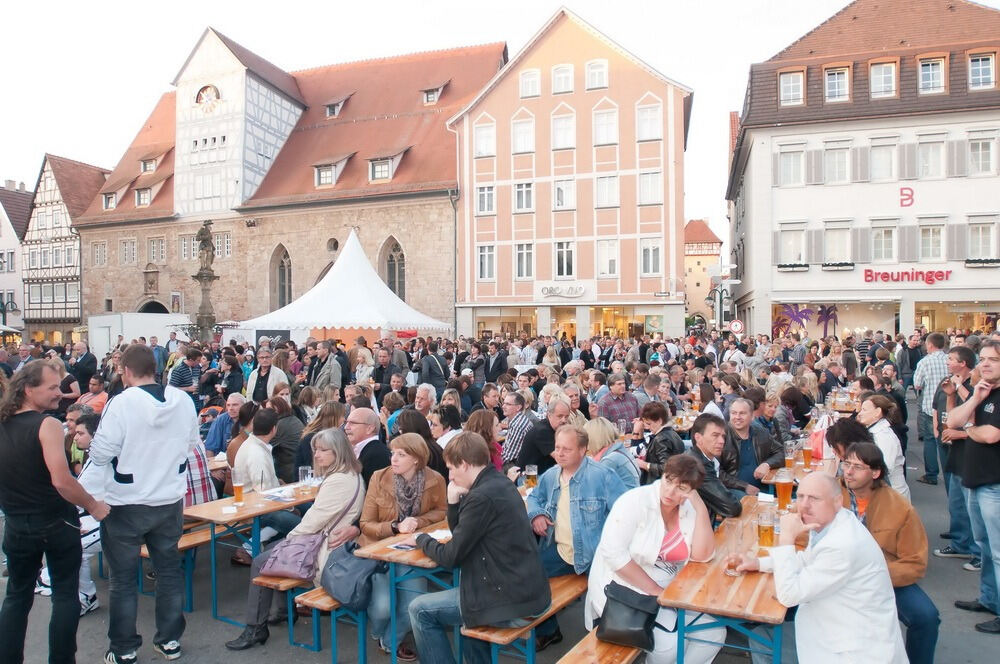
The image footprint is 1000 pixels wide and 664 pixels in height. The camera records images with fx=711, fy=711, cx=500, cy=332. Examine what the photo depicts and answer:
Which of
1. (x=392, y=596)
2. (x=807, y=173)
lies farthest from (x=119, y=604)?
(x=807, y=173)

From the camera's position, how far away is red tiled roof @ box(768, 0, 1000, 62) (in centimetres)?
2550

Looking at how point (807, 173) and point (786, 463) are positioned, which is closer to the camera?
point (786, 463)

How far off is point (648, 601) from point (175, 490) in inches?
125

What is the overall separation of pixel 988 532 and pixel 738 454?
1.76 metres

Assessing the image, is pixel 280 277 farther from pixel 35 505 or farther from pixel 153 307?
pixel 35 505

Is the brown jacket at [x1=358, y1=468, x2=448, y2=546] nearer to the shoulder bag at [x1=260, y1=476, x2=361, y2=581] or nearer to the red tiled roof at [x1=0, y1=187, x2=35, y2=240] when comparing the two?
the shoulder bag at [x1=260, y1=476, x2=361, y2=581]

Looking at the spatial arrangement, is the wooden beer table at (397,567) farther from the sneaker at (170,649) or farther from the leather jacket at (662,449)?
the leather jacket at (662,449)

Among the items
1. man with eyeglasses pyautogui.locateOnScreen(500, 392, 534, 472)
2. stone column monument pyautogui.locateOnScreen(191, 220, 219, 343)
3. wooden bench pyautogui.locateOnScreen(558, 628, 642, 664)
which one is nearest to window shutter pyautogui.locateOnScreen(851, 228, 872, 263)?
man with eyeglasses pyautogui.locateOnScreen(500, 392, 534, 472)

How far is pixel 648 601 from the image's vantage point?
3.82m

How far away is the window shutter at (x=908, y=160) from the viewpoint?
81.8ft

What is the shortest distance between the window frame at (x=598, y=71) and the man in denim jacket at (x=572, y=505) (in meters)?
27.3

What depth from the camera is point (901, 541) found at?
3.82 meters

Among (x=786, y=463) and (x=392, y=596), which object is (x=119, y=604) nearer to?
(x=392, y=596)

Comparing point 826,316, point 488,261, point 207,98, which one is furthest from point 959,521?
point 207,98
